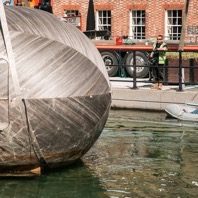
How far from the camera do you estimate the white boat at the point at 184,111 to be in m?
15.7

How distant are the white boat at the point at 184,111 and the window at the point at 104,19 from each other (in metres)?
18.6

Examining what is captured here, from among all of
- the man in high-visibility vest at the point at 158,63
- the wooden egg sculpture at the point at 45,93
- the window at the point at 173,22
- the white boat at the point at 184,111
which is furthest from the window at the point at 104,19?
the wooden egg sculpture at the point at 45,93

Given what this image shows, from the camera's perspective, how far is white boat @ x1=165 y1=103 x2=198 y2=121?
1572 centimetres

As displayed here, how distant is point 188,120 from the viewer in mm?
15672

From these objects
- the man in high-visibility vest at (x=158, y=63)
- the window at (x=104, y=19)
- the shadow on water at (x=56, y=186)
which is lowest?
the shadow on water at (x=56, y=186)

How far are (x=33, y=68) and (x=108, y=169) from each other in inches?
89.0

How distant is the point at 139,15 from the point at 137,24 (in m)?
0.45

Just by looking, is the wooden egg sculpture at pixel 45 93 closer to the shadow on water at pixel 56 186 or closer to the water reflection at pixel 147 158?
the shadow on water at pixel 56 186

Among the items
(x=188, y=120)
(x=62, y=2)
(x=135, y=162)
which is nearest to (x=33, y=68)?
(x=135, y=162)

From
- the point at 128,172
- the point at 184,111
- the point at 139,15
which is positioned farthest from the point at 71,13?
the point at 128,172

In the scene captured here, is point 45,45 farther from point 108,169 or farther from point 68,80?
point 108,169

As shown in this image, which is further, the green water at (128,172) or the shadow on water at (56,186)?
the green water at (128,172)

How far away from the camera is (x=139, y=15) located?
111 feet

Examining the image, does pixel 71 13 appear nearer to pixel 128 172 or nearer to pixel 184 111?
pixel 184 111
